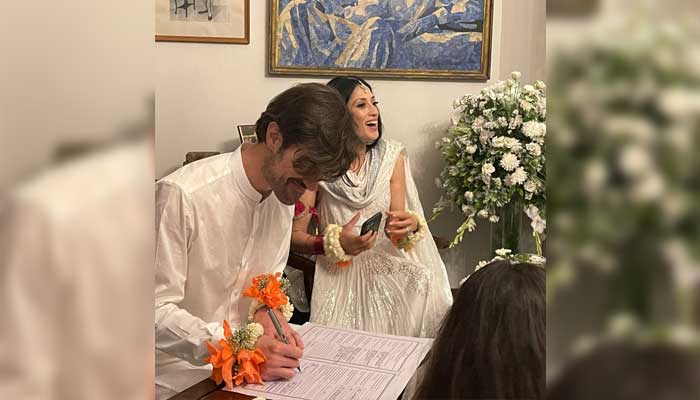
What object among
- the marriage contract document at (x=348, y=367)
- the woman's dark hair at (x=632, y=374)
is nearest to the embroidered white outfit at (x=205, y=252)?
the marriage contract document at (x=348, y=367)

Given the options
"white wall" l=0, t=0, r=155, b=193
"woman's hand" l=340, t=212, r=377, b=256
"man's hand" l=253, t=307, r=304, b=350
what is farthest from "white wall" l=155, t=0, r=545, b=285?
"white wall" l=0, t=0, r=155, b=193

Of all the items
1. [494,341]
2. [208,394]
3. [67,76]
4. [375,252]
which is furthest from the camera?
[375,252]

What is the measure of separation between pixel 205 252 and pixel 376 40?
1.34ft

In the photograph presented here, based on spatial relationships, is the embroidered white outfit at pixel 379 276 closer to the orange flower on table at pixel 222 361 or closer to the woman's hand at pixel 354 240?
the woman's hand at pixel 354 240

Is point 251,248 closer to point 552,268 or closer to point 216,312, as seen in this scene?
point 216,312

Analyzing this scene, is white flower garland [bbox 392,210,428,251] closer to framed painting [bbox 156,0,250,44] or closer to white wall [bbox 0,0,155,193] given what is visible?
framed painting [bbox 156,0,250,44]

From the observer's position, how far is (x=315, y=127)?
0.97 metres

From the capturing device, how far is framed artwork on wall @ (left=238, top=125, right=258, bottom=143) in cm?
95

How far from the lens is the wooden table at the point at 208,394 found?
85 cm

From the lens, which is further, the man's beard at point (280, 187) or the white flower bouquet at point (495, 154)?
the man's beard at point (280, 187)

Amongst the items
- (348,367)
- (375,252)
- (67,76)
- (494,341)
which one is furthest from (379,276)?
(67,76)

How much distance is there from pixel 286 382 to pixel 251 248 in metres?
0.23

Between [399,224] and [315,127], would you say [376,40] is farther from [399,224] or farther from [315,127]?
[399,224]

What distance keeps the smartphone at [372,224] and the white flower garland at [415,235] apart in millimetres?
46
